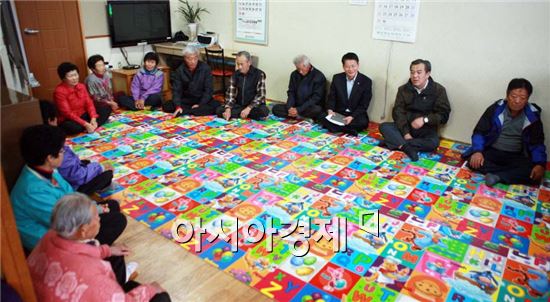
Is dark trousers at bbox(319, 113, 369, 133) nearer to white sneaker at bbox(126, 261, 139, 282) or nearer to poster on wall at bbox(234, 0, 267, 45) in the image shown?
poster on wall at bbox(234, 0, 267, 45)

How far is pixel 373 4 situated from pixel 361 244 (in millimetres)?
3026

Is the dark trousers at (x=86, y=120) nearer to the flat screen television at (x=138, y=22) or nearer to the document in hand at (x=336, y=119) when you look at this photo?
the flat screen television at (x=138, y=22)

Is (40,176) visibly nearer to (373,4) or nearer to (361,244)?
(361,244)

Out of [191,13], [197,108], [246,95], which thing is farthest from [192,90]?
[191,13]

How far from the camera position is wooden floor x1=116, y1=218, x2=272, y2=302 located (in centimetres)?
203

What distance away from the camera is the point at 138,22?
5.85m

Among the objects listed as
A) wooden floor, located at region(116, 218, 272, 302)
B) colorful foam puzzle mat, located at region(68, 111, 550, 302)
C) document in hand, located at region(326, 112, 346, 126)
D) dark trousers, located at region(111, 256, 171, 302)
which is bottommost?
wooden floor, located at region(116, 218, 272, 302)

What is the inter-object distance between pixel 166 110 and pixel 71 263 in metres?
3.85

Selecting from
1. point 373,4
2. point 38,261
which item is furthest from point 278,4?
point 38,261

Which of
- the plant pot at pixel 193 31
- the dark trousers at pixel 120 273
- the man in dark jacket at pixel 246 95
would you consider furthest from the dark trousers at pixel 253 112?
the dark trousers at pixel 120 273

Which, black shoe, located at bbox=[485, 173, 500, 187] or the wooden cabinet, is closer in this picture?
black shoe, located at bbox=[485, 173, 500, 187]

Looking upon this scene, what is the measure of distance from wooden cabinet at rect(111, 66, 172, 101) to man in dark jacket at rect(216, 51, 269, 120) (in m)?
1.19

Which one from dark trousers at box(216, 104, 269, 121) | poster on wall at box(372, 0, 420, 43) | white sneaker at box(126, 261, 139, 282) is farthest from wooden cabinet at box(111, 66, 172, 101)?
white sneaker at box(126, 261, 139, 282)

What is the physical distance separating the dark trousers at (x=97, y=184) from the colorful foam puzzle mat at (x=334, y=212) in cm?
12
